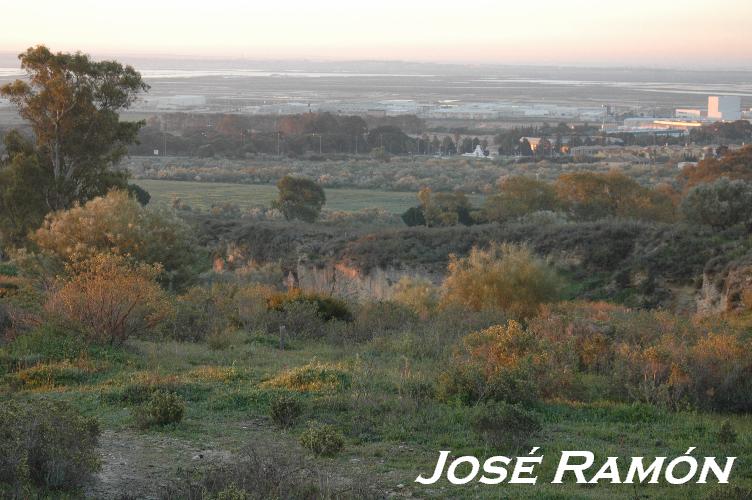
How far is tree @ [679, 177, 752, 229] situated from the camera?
28.7 meters

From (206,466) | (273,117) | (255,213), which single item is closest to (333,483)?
(206,466)

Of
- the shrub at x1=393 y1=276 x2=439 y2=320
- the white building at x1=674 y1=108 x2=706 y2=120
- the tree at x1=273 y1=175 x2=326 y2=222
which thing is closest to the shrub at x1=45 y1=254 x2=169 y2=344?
the shrub at x1=393 y1=276 x2=439 y2=320

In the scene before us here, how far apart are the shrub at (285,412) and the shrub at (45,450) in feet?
7.24

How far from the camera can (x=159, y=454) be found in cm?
820

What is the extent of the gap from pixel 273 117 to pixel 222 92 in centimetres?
6583

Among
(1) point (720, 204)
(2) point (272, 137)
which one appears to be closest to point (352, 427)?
(1) point (720, 204)

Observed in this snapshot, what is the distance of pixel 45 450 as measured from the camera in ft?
23.1

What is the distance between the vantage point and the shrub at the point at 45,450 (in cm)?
674

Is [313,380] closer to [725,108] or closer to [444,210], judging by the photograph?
[444,210]

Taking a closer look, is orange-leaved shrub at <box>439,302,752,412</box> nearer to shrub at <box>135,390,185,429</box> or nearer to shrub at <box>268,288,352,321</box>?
shrub at <box>135,390,185,429</box>

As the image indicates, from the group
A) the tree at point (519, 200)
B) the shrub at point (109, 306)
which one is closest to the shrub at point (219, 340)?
the shrub at point (109, 306)

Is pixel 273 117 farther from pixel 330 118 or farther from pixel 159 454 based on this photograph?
pixel 159 454

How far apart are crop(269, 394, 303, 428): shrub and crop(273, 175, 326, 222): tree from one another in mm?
35832

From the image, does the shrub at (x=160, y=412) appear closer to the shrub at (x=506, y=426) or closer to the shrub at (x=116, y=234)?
the shrub at (x=506, y=426)
